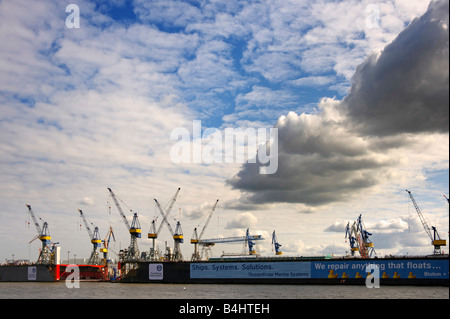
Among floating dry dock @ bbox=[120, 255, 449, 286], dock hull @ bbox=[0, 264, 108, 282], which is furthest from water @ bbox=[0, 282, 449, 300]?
dock hull @ bbox=[0, 264, 108, 282]

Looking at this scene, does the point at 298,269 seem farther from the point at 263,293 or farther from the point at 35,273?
the point at 35,273

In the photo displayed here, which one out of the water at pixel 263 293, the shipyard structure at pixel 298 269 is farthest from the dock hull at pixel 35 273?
the water at pixel 263 293

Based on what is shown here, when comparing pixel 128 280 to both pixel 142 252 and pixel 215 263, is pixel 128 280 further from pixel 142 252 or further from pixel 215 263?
pixel 215 263

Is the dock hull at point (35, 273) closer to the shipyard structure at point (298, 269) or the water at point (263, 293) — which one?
the shipyard structure at point (298, 269)

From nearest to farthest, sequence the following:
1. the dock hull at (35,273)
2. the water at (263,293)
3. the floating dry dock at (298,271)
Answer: the water at (263,293) < the floating dry dock at (298,271) < the dock hull at (35,273)

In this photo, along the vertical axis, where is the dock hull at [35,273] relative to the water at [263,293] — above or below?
below

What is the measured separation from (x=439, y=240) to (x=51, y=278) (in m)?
156

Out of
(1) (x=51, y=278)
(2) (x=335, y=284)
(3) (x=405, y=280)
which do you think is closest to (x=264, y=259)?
(2) (x=335, y=284)

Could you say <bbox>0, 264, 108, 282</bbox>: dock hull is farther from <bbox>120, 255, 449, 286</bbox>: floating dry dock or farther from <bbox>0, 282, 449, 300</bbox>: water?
<bbox>0, 282, 449, 300</bbox>: water

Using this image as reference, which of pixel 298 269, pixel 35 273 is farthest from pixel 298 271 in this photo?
pixel 35 273

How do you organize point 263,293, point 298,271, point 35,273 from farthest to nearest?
point 35,273 → point 298,271 → point 263,293

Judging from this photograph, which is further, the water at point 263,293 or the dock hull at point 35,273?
the dock hull at point 35,273
